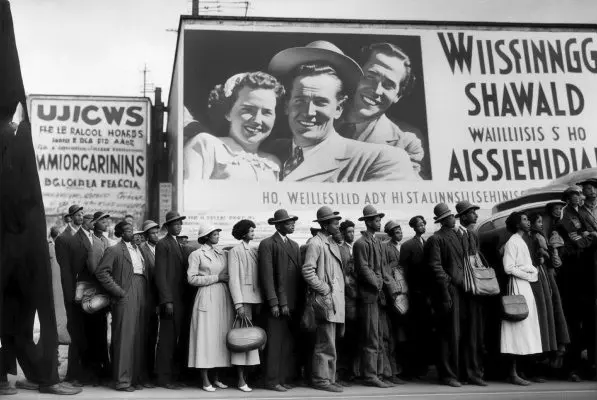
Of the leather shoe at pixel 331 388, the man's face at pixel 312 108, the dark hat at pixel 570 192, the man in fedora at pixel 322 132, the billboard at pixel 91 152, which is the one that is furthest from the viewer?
the billboard at pixel 91 152

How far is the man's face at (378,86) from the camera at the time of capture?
1430cm

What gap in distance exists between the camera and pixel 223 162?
13.5 m

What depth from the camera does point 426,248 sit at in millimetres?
7297

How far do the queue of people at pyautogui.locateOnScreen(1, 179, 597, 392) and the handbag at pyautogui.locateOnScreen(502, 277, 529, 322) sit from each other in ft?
0.25

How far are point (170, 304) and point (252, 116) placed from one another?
743 centimetres

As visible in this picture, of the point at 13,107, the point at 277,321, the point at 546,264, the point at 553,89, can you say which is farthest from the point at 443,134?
the point at 13,107

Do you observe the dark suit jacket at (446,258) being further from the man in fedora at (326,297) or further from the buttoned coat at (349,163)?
the buttoned coat at (349,163)

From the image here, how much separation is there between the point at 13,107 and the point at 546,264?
7.09 metres

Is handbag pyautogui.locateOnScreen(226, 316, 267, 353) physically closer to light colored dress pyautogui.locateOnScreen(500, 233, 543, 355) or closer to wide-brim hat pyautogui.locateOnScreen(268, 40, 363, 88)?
light colored dress pyautogui.locateOnScreen(500, 233, 543, 355)

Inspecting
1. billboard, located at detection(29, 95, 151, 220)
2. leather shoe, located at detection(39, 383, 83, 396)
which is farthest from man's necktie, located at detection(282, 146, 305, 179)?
leather shoe, located at detection(39, 383, 83, 396)

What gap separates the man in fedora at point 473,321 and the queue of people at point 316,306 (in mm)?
14

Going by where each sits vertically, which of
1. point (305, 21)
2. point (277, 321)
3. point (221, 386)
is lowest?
point (221, 386)

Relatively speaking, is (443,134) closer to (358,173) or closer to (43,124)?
(358,173)

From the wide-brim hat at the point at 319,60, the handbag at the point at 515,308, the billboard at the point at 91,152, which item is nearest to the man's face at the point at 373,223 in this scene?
the handbag at the point at 515,308
